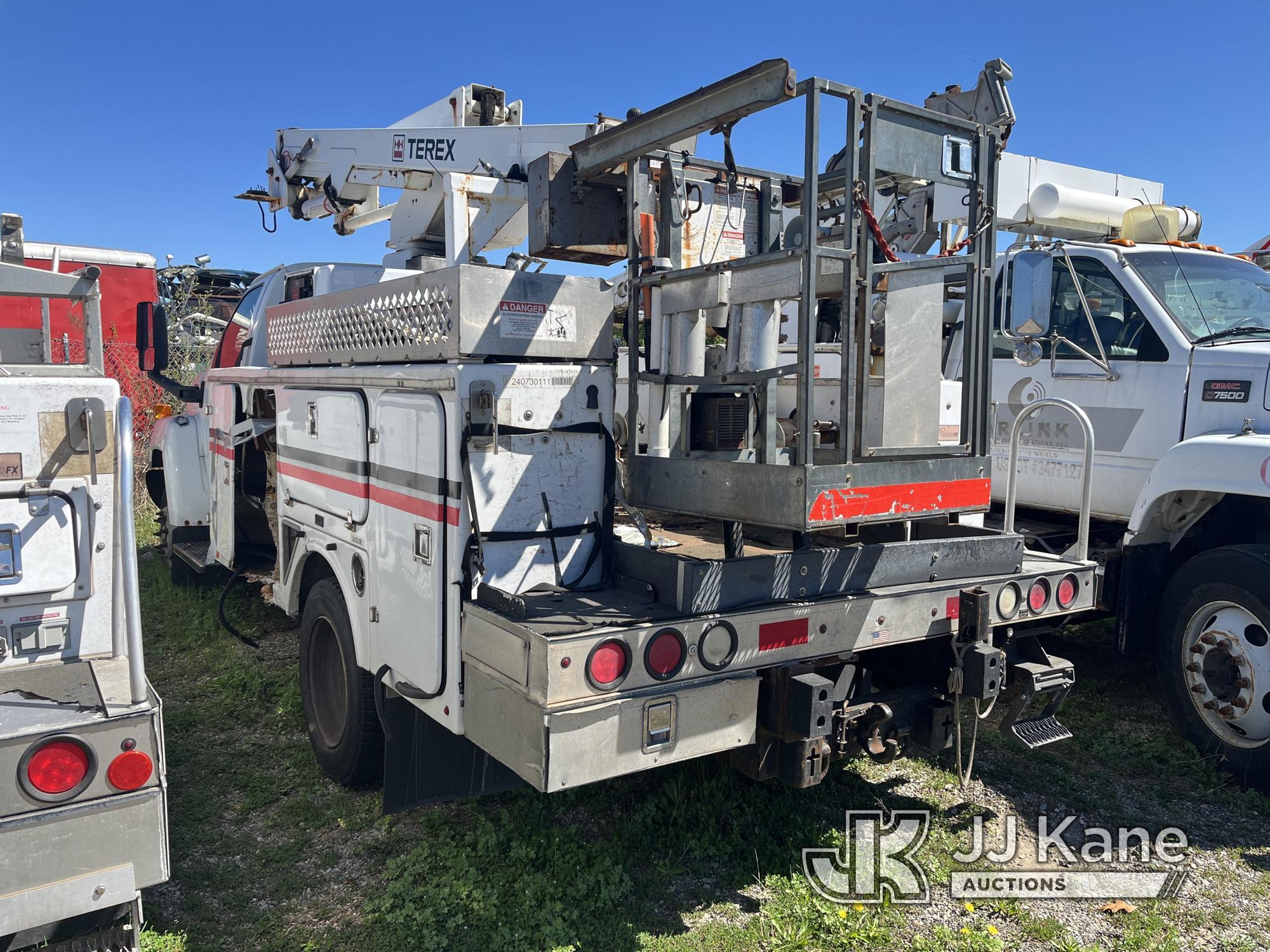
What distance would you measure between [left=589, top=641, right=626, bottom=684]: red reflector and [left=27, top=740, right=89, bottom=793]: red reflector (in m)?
1.36

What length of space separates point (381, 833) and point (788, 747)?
188 centimetres

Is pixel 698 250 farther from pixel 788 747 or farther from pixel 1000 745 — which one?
pixel 1000 745

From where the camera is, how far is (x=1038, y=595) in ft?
13.0

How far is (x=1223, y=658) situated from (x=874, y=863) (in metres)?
2.16

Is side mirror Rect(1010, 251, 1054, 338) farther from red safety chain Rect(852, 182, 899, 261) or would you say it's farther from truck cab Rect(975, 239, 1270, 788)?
red safety chain Rect(852, 182, 899, 261)

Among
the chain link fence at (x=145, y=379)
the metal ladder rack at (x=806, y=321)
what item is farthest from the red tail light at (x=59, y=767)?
the chain link fence at (x=145, y=379)

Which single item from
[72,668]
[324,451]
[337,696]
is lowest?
[337,696]

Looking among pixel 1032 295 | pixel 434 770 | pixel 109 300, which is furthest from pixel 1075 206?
pixel 109 300

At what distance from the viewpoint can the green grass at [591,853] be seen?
3.36 meters

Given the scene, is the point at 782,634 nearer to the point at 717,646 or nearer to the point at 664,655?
the point at 717,646

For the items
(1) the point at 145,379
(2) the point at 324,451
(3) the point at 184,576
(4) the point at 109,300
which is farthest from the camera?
(4) the point at 109,300

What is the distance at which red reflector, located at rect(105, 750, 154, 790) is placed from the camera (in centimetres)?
249

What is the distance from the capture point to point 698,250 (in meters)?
4.21

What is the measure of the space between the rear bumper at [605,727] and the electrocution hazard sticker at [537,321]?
118 centimetres
